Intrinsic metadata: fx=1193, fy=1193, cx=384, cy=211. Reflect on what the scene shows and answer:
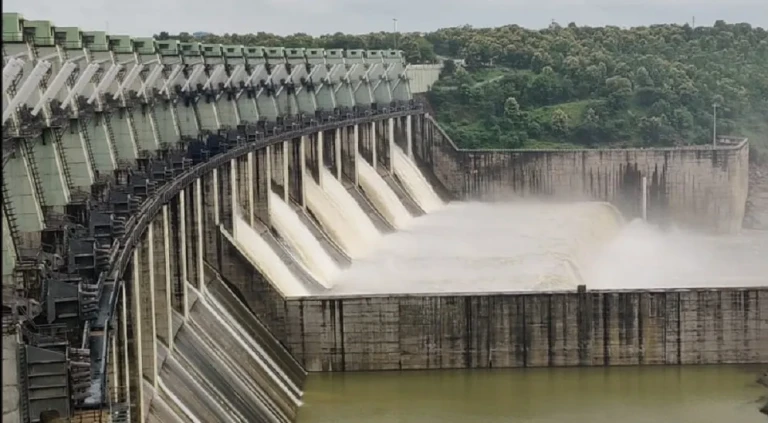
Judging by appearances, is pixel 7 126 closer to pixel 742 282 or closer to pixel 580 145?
pixel 742 282

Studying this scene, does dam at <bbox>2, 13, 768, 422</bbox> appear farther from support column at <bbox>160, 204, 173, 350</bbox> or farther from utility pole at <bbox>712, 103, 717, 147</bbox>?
utility pole at <bbox>712, 103, 717, 147</bbox>

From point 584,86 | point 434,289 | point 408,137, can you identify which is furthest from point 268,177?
point 584,86

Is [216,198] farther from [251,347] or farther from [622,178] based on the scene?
[622,178]

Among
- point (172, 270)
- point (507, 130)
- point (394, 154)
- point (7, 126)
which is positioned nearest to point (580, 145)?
point (507, 130)

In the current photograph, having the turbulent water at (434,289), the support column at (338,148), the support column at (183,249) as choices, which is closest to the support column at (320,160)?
the turbulent water at (434,289)

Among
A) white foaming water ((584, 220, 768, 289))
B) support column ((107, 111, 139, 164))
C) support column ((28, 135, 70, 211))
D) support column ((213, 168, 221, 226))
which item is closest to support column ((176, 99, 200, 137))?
support column ((213, 168, 221, 226))

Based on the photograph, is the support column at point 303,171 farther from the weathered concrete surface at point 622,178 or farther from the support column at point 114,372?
the support column at point 114,372

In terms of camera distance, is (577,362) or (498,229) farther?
(498,229)

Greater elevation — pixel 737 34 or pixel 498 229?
pixel 737 34
